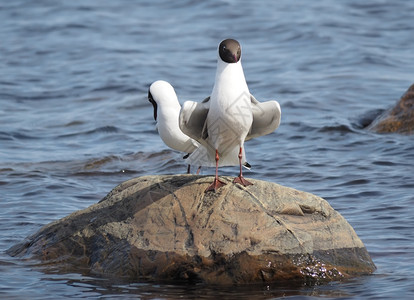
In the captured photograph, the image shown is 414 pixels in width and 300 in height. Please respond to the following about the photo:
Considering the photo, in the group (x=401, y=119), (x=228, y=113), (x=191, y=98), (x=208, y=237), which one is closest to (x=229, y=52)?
(x=228, y=113)

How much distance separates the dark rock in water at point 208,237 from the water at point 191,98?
134mm

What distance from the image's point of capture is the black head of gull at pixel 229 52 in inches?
245

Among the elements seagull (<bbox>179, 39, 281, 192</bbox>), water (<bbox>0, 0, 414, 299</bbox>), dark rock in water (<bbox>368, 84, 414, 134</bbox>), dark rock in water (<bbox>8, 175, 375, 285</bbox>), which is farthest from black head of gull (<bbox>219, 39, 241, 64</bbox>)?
dark rock in water (<bbox>368, 84, 414, 134</bbox>)

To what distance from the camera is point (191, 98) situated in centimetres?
1338

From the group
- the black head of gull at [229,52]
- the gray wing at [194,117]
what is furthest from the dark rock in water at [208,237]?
the black head of gull at [229,52]

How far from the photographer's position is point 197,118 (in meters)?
6.25

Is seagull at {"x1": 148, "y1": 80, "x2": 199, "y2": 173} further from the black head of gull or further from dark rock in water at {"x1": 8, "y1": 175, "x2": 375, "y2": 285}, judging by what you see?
the black head of gull

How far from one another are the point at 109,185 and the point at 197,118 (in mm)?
3218

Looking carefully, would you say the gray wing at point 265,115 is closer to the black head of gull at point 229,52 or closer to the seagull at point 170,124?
the black head of gull at point 229,52

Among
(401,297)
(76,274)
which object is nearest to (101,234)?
(76,274)

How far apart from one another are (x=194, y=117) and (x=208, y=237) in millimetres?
960

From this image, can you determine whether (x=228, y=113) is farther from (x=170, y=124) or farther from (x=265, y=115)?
(x=170, y=124)

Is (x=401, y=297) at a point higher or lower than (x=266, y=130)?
lower

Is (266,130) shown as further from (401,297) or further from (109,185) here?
(109,185)
